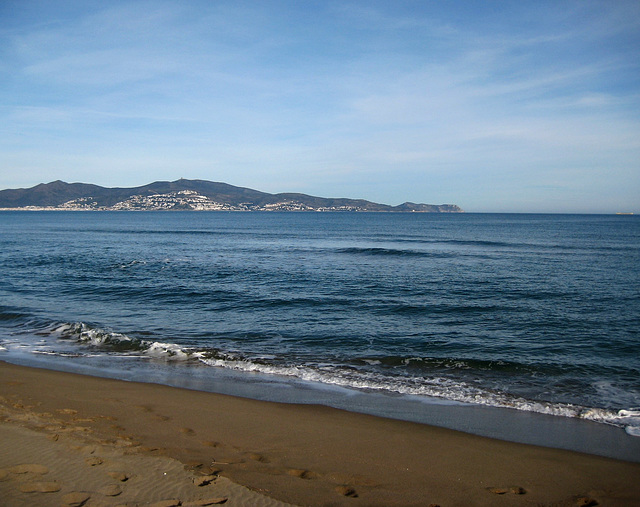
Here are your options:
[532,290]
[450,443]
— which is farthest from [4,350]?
[532,290]

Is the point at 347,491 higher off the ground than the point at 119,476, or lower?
lower

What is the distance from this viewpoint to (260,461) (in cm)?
691

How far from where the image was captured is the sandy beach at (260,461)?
19.0ft

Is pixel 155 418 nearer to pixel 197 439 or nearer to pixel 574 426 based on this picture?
pixel 197 439

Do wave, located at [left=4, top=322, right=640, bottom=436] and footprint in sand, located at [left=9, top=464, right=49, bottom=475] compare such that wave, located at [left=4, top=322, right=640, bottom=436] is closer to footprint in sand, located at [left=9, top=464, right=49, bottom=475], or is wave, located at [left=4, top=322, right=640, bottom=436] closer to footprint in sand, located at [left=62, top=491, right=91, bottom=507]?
footprint in sand, located at [left=9, top=464, right=49, bottom=475]

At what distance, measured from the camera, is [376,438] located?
26.5ft

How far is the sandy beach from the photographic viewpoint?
5.78 metres

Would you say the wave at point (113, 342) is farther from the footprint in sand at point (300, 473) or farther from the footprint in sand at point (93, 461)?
the footprint in sand at point (300, 473)

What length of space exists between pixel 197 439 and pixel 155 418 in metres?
1.38

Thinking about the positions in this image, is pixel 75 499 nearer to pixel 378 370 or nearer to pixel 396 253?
pixel 378 370

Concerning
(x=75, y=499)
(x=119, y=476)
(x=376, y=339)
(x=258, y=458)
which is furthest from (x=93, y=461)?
(x=376, y=339)

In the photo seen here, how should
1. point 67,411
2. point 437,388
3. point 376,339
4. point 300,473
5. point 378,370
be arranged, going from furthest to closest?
point 376,339
point 378,370
point 437,388
point 67,411
point 300,473

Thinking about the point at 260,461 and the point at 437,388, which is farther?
the point at 437,388

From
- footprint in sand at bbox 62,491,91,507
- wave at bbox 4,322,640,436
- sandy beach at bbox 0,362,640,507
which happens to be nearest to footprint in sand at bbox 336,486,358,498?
sandy beach at bbox 0,362,640,507
